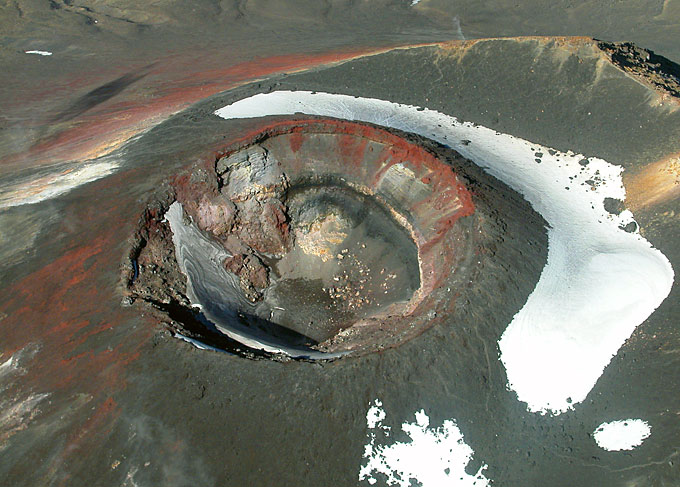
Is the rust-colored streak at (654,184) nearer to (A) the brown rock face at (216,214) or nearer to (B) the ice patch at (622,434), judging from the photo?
(B) the ice patch at (622,434)

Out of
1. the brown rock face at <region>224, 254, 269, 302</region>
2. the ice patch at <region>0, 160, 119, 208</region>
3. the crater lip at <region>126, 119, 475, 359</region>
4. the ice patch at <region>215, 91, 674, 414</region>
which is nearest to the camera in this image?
the ice patch at <region>215, 91, 674, 414</region>

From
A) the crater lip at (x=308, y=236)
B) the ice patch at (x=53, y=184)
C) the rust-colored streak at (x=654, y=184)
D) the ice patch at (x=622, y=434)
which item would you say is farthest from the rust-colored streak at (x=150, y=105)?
the ice patch at (x=622, y=434)

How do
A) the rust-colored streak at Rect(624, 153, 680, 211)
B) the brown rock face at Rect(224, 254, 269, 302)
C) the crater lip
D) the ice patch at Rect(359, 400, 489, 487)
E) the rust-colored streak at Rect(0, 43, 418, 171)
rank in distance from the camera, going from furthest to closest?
1. the rust-colored streak at Rect(0, 43, 418, 171)
2. the brown rock face at Rect(224, 254, 269, 302)
3. the rust-colored streak at Rect(624, 153, 680, 211)
4. the crater lip
5. the ice patch at Rect(359, 400, 489, 487)

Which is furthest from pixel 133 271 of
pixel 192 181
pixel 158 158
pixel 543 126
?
pixel 543 126

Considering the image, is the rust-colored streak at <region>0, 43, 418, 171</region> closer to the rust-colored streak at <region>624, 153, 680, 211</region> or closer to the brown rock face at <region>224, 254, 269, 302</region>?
the brown rock face at <region>224, 254, 269, 302</region>

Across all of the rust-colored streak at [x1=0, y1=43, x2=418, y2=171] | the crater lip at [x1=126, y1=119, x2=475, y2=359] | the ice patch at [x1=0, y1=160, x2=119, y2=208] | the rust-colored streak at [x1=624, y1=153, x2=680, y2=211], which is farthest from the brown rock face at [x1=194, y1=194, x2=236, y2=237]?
the rust-colored streak at [x1=624, y1=153, x2=680, y2=211]

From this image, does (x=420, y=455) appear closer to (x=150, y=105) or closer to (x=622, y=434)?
(x=622, y=434)
